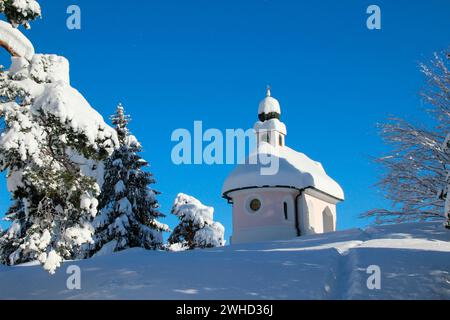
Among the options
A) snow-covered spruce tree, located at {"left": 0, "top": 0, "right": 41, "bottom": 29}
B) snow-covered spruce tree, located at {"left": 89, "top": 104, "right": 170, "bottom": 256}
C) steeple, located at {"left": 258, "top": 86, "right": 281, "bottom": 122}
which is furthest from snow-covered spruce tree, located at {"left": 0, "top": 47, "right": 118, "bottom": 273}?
steeple, located at {"left": 258, "top": 86, "right": 281, "bottom": 122}

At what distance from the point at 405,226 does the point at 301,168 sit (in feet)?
32.6

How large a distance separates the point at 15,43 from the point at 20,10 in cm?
75

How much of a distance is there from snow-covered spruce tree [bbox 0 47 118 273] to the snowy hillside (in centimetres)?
166

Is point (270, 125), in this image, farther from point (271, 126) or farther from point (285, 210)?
point (285, 210)

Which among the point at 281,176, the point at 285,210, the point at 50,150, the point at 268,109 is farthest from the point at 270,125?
the point at 50,150

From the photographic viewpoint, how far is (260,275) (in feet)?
35.9

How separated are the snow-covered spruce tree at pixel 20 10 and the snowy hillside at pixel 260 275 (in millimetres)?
6420

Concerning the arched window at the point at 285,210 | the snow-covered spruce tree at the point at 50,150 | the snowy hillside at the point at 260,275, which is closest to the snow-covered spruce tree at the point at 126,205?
the arched window at the point at 285,210

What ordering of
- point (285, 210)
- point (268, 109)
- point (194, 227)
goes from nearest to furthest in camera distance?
point (285, 210), point (194, 227), point (268, 109)

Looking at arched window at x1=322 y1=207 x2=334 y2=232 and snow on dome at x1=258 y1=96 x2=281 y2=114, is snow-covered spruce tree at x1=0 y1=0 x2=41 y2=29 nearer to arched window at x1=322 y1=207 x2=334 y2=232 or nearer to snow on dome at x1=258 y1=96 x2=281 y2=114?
arched window at x1=322 y1=207 x2=334 y2=232

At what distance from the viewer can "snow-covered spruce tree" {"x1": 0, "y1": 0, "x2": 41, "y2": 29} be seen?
10.4 metres

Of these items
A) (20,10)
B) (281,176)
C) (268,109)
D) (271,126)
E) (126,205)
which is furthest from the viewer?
(268,109)

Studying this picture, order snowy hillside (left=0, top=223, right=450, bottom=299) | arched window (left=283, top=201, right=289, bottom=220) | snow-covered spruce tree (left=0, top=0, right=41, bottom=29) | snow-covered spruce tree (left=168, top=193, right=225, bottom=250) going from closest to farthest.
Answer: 1. snowy hillside (left=0, top=223, right=450, bottom=299)
2. snow-covered spruce tree (left=0, top=0, right=41, bottom=29)
3. arched window (left=283, top=201, right=289, bottom=220)
4. snow-covered spruce tree (left=168, top=193, right=225, bottom=250)
